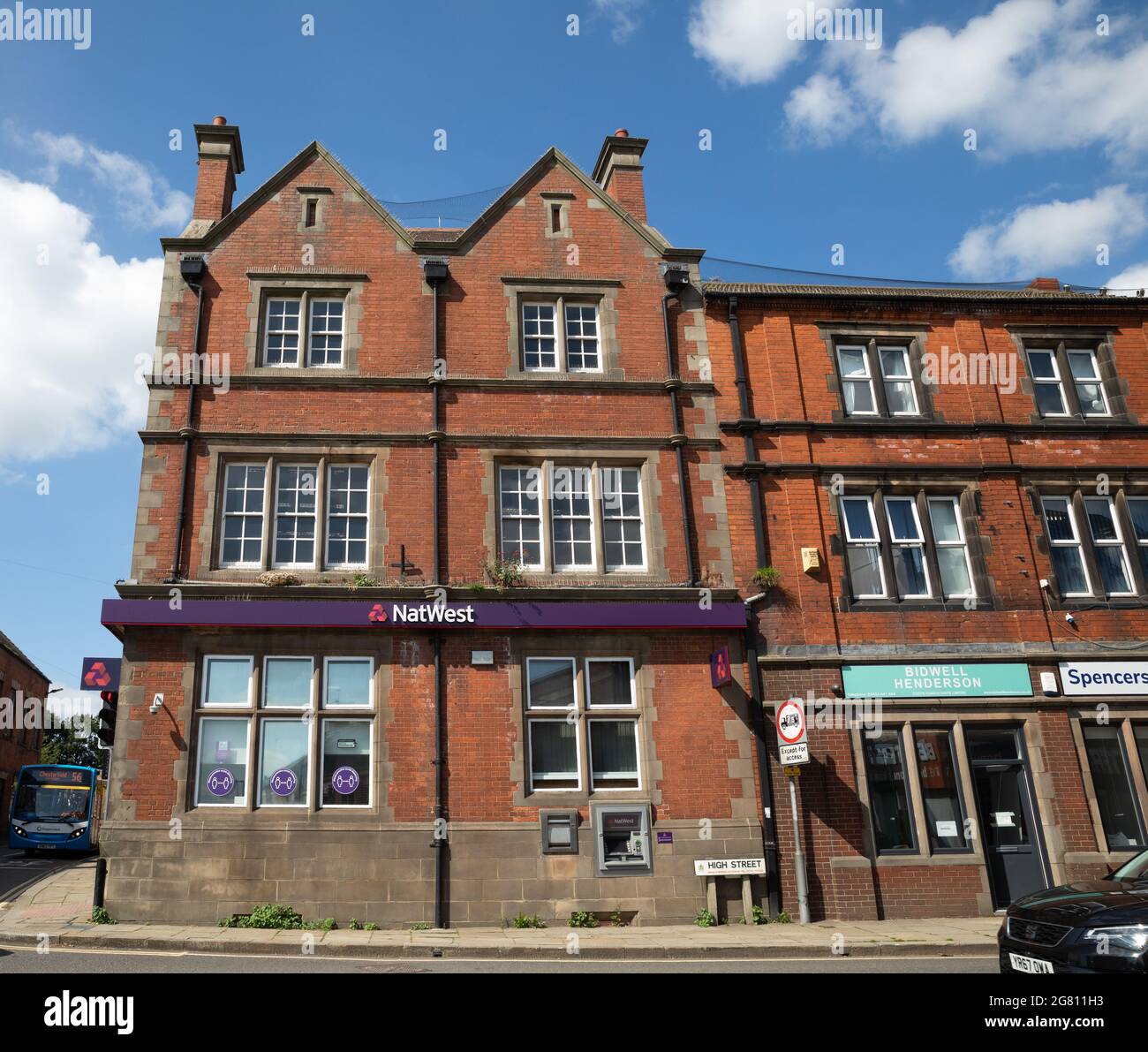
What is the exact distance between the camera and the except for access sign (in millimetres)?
13312

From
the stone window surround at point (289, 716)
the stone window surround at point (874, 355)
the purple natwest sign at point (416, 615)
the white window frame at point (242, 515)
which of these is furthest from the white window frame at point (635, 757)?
the stone window surround at point (874, 355)

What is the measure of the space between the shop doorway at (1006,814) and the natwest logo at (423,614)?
8858 millimetres

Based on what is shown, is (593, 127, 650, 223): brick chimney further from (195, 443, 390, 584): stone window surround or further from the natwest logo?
the natwest logo

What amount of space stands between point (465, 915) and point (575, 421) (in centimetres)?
846

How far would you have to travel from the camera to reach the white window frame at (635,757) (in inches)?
557

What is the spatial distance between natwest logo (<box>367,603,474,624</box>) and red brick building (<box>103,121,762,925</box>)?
40 mm

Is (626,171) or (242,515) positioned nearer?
(242,515)

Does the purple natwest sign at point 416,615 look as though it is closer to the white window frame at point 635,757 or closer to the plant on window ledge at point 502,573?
the plant on window ledge at point 502,573

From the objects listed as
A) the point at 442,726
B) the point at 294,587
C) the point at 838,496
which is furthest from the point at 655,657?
the point at 294,587

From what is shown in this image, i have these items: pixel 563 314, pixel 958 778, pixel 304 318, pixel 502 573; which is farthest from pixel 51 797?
pixel 958 778

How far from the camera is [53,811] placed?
29469 millimetres

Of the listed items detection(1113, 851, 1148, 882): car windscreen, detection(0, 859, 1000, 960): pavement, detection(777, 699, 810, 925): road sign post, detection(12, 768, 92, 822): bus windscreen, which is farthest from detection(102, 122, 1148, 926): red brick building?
detection(12, 768, 92, 822): bus windscreen

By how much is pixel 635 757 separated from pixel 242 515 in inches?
306

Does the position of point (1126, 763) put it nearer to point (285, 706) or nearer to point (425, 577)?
point (425, 577)
